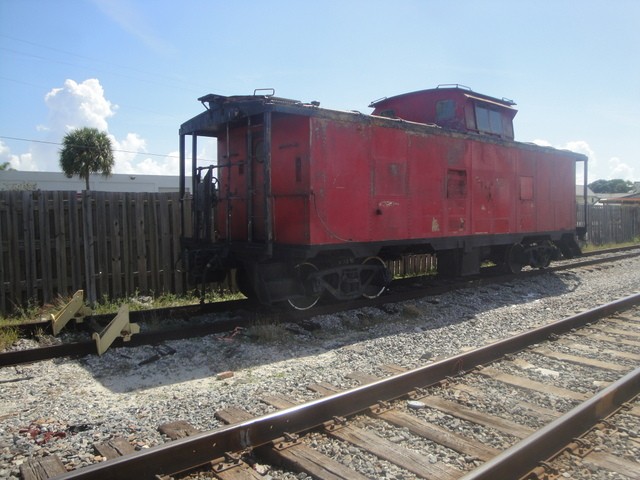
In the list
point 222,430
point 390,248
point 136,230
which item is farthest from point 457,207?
point 222,430

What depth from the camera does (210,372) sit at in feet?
18.2

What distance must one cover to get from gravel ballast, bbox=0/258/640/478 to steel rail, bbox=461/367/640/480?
0.65 metres

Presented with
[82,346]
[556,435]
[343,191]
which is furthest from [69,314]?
[556,435]

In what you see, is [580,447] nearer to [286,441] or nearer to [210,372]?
[286,441]

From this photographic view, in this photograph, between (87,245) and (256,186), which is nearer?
(256,186)

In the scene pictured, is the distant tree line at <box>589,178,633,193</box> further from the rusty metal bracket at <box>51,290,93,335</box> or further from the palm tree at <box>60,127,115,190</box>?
the rusty metal bracket at <box>51,290,93,335</box>

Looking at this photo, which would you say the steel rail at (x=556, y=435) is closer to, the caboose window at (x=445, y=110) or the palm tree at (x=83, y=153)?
the caboose window at (x=445, y=110)

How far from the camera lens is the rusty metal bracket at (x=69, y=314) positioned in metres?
6.65

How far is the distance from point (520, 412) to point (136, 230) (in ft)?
24.2

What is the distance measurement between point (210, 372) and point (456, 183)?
640cm

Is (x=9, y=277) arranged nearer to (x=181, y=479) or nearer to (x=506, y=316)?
(x=181, y=479)

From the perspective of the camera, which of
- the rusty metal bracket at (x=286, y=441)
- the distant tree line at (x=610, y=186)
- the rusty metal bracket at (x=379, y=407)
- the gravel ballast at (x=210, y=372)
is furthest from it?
the distant tree line at (x=610, y=186)

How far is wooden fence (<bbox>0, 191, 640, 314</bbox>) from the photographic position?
816cm

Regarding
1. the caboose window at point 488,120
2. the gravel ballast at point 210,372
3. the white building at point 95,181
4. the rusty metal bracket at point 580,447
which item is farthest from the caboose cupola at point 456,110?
the white building at point 95,181
